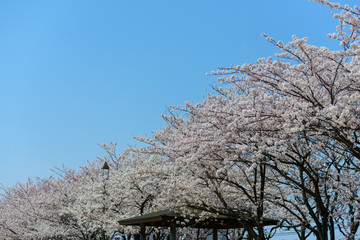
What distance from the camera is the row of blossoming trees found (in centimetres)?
678

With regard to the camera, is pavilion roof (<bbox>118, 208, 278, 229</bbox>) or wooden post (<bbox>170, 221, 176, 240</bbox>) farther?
wooden post (<bbox>170, 221, 176, 240</bbox>)

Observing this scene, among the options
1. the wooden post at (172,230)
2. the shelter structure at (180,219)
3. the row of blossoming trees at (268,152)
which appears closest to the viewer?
the row of blossoming trees at (268,152)

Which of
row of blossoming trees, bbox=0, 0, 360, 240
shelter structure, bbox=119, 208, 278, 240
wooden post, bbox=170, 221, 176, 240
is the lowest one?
wooden post, bbox=170, 221, 176, 240

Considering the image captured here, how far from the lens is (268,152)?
28.6ft

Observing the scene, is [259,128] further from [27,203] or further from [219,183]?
[27,203]

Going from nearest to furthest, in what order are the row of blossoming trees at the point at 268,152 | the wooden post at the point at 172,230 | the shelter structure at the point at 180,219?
the row of blossoming trees at the point at 268,152 → the shelter structure at the point at 180,219 → the wooden post at the point at 172,230

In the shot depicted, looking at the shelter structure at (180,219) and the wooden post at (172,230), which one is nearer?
the shelter structure at (180,219)

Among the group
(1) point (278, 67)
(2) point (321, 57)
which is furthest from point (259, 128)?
(2) point (321, 57)

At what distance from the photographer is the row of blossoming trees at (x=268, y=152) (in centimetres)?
678

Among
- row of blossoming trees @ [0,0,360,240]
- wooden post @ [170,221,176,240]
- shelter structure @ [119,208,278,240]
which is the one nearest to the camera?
row of blossoming trees @ [0,0,360,240]

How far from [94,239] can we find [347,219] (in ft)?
50.5

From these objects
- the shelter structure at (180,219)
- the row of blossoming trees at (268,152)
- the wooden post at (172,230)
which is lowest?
the wooden post at (172,230)

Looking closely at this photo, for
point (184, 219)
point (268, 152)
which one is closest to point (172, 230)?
point (184, 219)

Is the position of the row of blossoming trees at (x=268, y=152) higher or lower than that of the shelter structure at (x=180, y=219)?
higher
